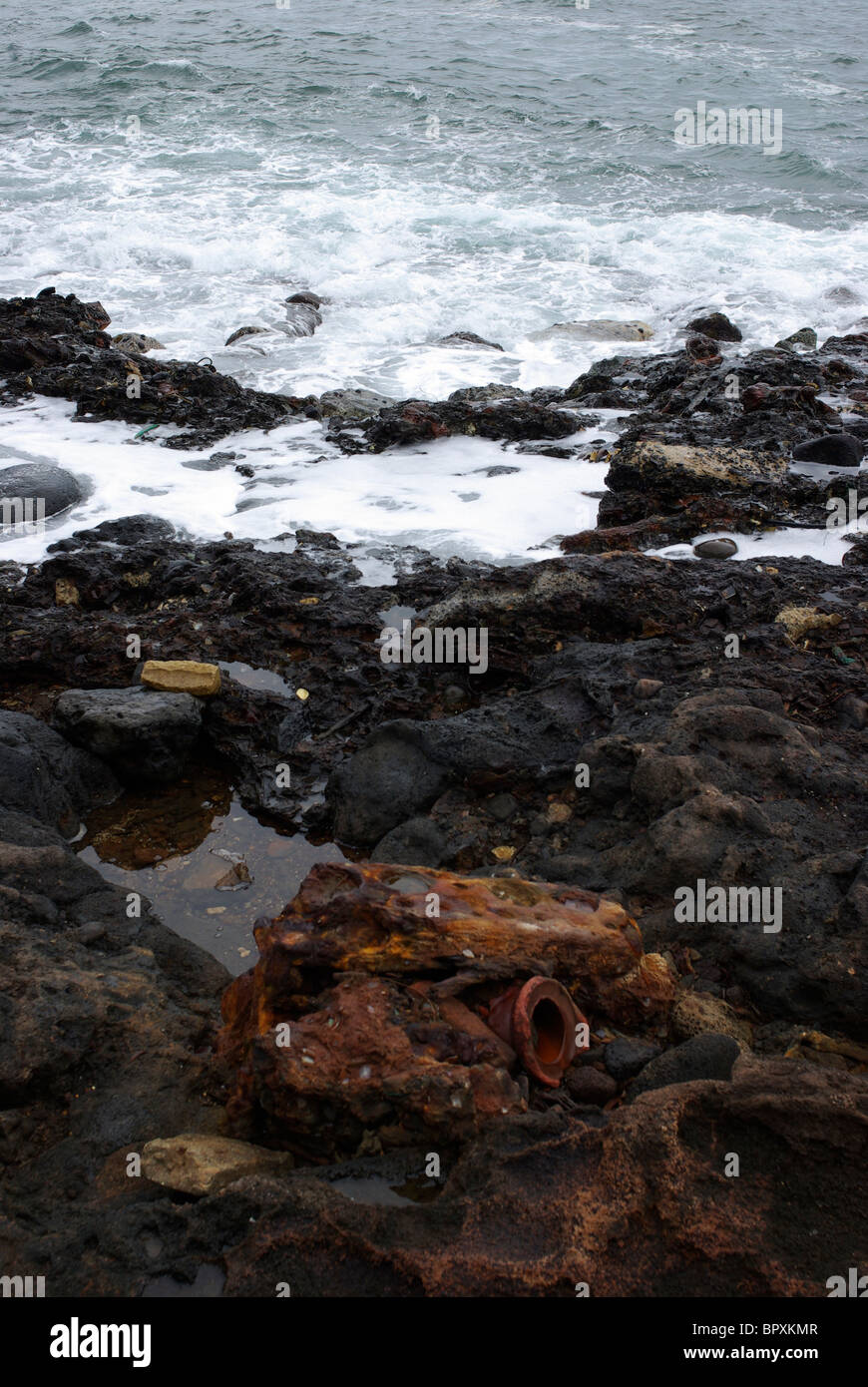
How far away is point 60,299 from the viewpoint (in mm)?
12117

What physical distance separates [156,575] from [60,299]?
7.83m

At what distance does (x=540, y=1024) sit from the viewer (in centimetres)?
283

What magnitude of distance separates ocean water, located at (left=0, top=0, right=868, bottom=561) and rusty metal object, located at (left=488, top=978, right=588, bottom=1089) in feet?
14.2

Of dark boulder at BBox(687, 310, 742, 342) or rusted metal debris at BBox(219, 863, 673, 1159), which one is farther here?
dark boulder at BBox(687, 310, 742, 342)

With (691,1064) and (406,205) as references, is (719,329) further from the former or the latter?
(691,1064)

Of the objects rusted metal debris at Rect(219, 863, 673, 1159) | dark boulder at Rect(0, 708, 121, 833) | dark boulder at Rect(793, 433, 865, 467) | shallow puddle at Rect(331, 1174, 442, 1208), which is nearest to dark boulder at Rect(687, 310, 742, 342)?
dark boulder at Rect(793, 433, 865, 467)

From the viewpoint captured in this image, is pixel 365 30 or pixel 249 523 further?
pixel 365 30

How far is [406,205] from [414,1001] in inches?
712

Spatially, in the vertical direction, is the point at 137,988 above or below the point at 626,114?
below

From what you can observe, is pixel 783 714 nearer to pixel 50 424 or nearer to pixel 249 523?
pixel 249 523

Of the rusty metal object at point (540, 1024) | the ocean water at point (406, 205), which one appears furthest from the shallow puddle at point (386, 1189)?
the ocean water at point (406, 205)

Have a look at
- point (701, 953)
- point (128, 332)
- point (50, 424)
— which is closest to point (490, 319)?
point (128, 332)

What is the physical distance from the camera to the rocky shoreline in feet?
7.27

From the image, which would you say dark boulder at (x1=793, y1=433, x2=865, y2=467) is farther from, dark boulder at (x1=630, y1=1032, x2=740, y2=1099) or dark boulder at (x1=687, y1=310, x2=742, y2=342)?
dark boulder at (x1=630, y1=1032, x2=740, y2=1099)
